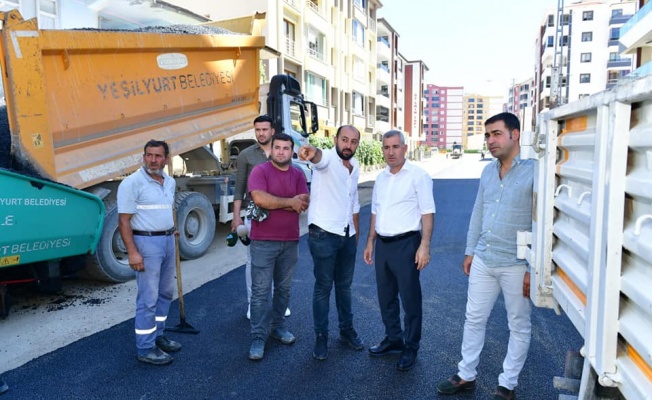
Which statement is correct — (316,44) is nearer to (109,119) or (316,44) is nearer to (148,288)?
(109,119)

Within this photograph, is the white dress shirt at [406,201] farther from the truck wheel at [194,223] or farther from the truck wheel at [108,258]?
the truck wheel at [194,223]

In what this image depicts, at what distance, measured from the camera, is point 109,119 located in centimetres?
598

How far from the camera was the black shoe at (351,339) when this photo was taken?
4105 mm

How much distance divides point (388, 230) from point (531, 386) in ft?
4.74

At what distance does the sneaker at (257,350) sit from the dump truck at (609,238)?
2.38 m

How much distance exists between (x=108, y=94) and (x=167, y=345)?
333 centimetres

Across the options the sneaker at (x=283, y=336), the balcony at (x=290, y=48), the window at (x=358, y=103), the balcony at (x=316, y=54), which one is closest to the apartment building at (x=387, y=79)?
the window at (x=358, y=103)

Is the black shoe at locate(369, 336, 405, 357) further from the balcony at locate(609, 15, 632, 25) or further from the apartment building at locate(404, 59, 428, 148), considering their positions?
the balcony at locate(609, 15, 632, 25)

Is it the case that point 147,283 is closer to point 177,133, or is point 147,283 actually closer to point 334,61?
point 177,133

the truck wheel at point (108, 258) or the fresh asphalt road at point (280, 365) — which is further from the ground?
the truck wheel at point (108, 258)

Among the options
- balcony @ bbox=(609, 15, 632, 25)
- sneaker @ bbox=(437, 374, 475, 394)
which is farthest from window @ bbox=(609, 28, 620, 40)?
sneaker @ bbox=(437, 374, 475, 394)

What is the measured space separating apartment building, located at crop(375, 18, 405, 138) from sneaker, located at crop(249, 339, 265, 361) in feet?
146

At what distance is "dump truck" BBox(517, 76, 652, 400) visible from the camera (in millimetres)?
1407

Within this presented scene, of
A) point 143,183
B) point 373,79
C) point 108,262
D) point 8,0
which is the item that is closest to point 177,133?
point 108,262
